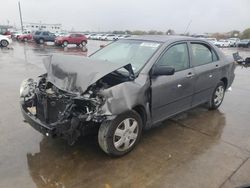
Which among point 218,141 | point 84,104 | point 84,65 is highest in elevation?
point 84,65

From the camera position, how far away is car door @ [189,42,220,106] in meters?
4.64

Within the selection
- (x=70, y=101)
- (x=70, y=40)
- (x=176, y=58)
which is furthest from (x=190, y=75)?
(x=70, y=40)

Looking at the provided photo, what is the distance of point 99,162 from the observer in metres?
3.45

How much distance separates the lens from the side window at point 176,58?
403cm

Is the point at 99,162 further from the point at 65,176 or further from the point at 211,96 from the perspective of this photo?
the point at 211,96

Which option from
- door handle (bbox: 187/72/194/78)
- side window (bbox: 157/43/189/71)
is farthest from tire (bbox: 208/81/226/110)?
side window (bbox: 157/43/189/71)

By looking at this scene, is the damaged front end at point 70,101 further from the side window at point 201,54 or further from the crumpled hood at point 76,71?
the side window at point 201,54

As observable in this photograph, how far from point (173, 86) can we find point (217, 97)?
2.02 meters

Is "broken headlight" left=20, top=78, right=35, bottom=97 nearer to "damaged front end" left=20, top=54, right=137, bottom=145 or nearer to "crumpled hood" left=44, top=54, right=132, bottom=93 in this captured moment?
"damaged front end" left=20, top=54, right=137, bottom=145

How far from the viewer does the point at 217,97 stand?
5.61 meters

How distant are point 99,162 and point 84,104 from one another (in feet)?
2.79

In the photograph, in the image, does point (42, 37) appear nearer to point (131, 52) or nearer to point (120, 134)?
point (131, 52)

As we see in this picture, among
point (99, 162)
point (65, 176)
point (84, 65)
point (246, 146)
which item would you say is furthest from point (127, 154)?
point (246, 146)

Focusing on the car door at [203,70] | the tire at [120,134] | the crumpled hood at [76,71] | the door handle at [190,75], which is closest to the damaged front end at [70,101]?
the crumpled hood at [76,71]
